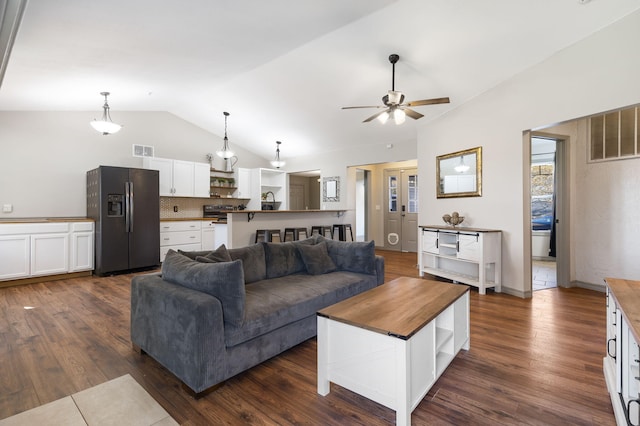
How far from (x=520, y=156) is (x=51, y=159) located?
731 centimetres

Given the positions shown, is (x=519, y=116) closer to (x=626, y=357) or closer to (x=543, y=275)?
(x=543, y=275)

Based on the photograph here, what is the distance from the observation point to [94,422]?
1668 mm

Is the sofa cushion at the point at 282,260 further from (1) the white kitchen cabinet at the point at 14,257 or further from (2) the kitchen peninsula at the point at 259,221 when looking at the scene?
(1) the white kitchen cabinet at the point at 14,257

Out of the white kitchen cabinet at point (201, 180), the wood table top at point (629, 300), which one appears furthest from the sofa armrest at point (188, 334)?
the white kitchen cabinet at point (201, 180)

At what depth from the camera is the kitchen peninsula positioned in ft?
15.5

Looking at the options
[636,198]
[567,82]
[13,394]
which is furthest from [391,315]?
[636,198]

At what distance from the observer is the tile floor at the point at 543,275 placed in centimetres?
458

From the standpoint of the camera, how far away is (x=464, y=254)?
4.23 meters

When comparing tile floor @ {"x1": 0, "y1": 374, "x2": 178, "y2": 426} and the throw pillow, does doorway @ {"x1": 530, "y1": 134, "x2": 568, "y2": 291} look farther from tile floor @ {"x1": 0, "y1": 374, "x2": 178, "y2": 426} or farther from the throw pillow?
tile floor @ {"x1": 0, "y1": 374, "x2": 178, "y2": 426}

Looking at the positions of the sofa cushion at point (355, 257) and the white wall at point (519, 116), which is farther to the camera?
the sofa cushion at point (355, 257)

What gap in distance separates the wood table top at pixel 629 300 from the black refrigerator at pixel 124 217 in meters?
6.13

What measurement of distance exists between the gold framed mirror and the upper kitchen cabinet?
4988 millimetres

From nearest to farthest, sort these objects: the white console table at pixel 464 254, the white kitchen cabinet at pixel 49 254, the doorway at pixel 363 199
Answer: the white console table at pixel 464 254
the white kitchen cabinet at pixel 49 254
the doorway at pixel 363 199

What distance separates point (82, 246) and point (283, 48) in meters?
4.53
